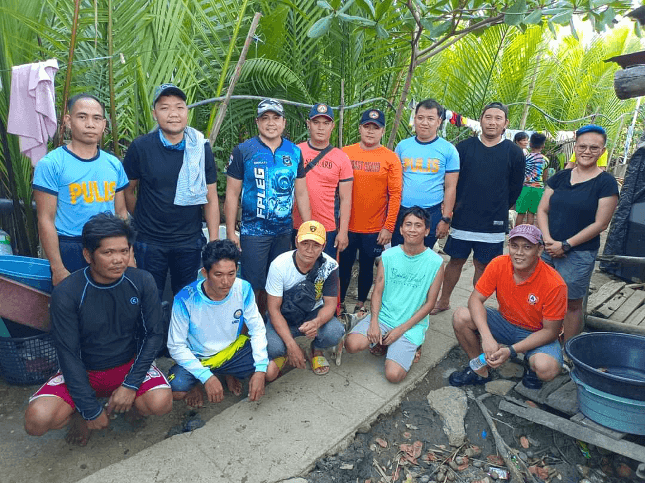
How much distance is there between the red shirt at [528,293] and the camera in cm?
298

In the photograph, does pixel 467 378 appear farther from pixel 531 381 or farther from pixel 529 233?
pixel 529 233

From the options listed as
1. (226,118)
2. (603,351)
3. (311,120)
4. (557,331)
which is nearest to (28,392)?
(311,120)

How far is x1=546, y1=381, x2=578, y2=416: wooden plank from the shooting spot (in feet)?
9.40

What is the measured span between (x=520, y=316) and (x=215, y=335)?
84.7 inches

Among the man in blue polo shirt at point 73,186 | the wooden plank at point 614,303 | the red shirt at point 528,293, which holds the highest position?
the man in blue polo shirt at point 73,186

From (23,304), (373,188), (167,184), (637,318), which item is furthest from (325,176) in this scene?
(637,318)

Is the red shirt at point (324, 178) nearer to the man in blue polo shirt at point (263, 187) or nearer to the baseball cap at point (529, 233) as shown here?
the man in blue polo shirt at point (263, 187)

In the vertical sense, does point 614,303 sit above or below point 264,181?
below

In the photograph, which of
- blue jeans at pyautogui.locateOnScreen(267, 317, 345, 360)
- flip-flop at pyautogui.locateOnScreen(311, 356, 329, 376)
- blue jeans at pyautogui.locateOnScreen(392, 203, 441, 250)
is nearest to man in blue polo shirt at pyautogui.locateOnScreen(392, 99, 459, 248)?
blue jeans at pyautogui.locateOnScreen(392, 203, 441, 250)

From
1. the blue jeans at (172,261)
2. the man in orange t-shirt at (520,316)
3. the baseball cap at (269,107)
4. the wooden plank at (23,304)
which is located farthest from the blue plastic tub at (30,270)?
the man in orange t-shirt at (520,316)

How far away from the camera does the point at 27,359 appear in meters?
2.89

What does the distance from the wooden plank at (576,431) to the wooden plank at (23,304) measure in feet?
9.83

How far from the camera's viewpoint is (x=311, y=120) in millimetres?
3568

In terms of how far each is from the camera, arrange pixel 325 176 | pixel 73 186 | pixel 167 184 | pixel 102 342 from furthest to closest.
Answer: pixel 325 176, pixel 167 184, pixel 73 186, pixel 102 342
